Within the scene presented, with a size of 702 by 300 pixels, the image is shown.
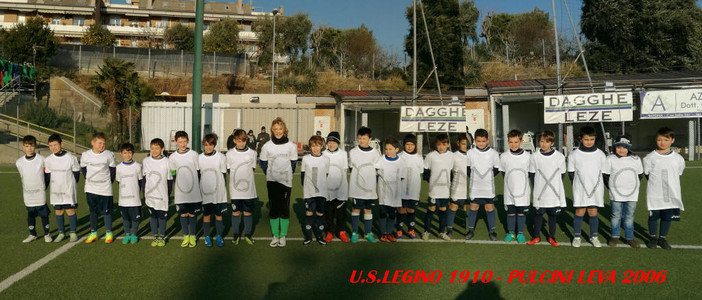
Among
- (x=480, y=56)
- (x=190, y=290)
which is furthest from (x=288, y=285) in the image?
(x=480, y=56)

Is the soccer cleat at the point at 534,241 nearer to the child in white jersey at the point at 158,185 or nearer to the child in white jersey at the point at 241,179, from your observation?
the child in white jersey at the point at 241,179

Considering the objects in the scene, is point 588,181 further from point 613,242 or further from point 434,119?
point 434,119

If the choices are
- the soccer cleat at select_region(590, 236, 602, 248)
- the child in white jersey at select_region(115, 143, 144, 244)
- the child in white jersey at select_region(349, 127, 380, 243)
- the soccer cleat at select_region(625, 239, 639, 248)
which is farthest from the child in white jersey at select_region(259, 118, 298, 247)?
the soccer cleat at select_region(625, 239, 639, 248)

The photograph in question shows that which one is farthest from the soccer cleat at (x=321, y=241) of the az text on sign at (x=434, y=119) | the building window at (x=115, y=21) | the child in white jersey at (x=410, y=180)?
the building window at (x=115, y=21)

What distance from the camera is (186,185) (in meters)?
6.94

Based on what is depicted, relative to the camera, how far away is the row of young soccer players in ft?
22.8

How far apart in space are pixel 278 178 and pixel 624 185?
15.8 ft

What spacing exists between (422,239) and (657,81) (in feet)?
67.1

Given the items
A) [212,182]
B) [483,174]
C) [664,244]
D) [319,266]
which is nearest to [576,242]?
[664,244]

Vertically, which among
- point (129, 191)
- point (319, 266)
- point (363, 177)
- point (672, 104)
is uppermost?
point (672, 104)

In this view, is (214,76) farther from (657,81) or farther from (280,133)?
(280,133)

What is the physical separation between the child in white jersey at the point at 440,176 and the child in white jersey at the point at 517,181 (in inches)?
32.5

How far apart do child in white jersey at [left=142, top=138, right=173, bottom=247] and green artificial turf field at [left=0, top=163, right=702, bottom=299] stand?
1.11 ft

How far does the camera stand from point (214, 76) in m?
40.9
